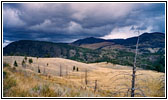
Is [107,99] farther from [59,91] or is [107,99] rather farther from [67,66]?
[67,66]

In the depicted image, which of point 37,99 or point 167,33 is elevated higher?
point 167,33

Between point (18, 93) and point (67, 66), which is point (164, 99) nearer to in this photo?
point (18, 93)

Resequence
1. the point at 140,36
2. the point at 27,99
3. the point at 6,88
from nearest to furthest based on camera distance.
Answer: the point at 27,99 → the point at 6,88 → the point at 140,36

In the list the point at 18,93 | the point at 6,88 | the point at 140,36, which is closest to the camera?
the point at 18,93

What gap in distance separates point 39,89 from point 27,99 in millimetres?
1333

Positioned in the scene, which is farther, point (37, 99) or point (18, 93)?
point (18, 93)

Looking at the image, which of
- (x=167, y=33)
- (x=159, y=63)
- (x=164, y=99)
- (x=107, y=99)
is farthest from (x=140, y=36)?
(x=159, y=63)

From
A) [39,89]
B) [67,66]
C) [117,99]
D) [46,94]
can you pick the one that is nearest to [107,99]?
[117,99]

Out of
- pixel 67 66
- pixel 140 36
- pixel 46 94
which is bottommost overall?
pixel 67 66

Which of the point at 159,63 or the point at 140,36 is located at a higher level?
the point at 140,36

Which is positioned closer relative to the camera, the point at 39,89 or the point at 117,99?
the point at 117,99

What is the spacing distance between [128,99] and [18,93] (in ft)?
13.4

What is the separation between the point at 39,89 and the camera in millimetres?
7027

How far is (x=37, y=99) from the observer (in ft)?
18.8
